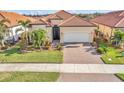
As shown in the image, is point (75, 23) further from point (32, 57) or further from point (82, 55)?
point (32, 57)

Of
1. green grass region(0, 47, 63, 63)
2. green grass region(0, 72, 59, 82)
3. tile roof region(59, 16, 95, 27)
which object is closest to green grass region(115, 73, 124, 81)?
green grass region(0, 72, 59, 82)

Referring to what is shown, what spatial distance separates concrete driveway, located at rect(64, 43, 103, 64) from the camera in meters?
6.53

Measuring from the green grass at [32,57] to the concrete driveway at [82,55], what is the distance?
10.9 inches

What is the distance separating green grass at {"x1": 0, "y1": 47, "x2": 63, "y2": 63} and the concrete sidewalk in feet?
0.62

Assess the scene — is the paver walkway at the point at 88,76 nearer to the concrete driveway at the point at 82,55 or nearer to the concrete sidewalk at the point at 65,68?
the concrete sidewalk at the point at 65,68

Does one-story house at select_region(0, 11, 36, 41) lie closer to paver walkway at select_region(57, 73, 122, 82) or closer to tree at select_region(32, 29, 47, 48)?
paver walkway at select_region(57, 73, 122, 82)

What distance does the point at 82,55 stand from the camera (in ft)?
22.7

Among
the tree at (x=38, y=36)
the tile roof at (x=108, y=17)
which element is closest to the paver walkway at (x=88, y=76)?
the tile roof at (x=108, y=17)

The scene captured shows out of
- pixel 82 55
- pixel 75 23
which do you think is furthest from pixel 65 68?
pixel 75 23

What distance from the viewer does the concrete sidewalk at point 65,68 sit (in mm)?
5977

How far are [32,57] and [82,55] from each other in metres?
1.61

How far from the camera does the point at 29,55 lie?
22.5 ft
